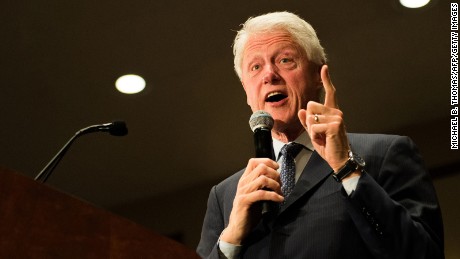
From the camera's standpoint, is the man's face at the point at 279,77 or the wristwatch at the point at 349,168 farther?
the man's face at the point at 279,77

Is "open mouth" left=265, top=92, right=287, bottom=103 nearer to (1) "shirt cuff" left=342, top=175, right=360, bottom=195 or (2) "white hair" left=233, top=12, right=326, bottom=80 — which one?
(2) "white hair" left=233, top=12, right=326, bottom=80

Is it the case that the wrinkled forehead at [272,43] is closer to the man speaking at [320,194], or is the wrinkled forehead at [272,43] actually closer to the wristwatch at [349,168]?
the man speaking at [320,194]

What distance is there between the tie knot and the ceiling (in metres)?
2.04

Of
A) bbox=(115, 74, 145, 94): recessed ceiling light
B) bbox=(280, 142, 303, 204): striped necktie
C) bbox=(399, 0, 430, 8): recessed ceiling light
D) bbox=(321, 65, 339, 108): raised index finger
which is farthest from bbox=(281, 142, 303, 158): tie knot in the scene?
bbox=(115, 74, 145, 94): recessed ceiling light

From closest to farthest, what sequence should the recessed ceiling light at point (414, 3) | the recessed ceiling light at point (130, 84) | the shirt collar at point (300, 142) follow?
the shirt collar at point (300, 142)
the recessed ceiling light at point (414, 3)
the recessed ceiling light at point (130, 84)

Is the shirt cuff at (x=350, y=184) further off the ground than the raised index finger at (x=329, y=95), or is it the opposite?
the raised index finger at (x=329, y=95)

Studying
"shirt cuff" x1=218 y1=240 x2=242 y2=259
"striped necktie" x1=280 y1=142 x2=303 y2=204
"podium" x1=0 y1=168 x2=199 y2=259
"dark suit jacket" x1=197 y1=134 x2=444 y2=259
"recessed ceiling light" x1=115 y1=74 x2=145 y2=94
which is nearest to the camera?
"podium" x1=0 y1=168 x2=199 y2=259

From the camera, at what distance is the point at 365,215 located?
164cm

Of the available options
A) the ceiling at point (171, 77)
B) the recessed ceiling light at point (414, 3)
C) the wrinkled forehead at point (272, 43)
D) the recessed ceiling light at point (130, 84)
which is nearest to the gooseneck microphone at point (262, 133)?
the wrinkled forehead at point (272, 43)

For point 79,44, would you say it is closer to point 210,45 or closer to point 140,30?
point 140,30

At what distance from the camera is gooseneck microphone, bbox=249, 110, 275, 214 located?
178 cm

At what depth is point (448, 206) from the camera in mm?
4738

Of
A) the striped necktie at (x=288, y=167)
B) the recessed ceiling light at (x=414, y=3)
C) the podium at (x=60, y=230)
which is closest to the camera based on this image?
the podium at (x=60, y=230)

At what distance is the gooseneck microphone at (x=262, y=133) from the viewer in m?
1.78
